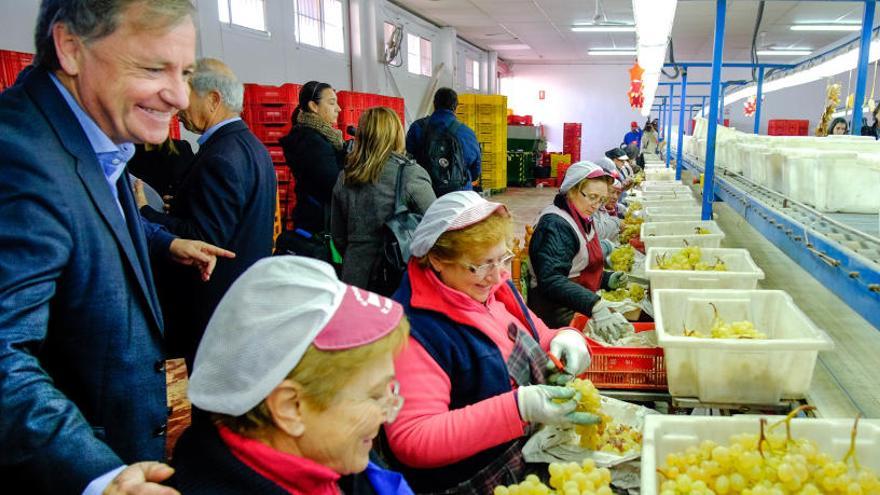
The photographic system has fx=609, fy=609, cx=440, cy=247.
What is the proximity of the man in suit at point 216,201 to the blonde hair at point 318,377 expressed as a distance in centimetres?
145

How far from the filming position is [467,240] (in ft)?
5.82

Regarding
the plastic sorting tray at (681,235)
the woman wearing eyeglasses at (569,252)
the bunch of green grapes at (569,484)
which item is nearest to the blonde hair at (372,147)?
the woman wearing eyeglasses at (569,252)

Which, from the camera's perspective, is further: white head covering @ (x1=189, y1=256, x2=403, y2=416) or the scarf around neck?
the scarf around neck

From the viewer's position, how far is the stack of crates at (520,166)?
16.7m

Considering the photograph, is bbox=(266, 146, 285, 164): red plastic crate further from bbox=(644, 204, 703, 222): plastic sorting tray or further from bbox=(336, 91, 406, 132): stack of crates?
bbox=(644, 204, 703, 222): plastic sorting tray

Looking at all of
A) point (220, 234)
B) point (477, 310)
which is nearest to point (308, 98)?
point (220, 234)

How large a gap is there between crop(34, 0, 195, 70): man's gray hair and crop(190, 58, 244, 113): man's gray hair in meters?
1.18

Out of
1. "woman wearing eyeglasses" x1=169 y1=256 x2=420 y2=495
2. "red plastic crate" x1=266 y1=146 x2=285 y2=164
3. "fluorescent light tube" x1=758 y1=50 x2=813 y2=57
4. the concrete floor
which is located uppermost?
"fluorescent light tube" x1=758 y1=50 x2=813 y2=57

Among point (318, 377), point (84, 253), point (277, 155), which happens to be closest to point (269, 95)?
point (277, 155)

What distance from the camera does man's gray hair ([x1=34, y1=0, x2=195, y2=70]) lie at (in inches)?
45.1

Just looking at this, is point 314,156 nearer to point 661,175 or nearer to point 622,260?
point 622,260

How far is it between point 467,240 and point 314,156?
2.10 m

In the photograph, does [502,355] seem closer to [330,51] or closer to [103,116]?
[103,116]

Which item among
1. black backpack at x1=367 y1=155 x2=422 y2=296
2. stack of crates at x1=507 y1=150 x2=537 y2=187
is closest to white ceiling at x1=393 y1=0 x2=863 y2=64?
stack of crates at x1=507 y1=150 x2=537 y2=187
